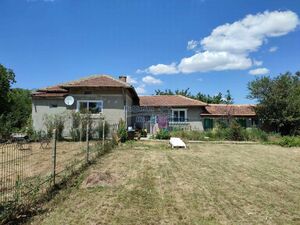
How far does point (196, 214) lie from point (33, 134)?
745 inches

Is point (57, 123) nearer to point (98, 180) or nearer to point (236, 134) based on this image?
point (236, 134)

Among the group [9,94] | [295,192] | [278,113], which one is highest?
[9,94]

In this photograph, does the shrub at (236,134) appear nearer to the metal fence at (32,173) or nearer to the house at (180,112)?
the house at (180,112)

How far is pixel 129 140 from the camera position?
21.3m

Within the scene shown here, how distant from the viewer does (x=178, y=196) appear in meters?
7.51

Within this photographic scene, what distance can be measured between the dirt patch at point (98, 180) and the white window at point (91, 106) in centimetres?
1431

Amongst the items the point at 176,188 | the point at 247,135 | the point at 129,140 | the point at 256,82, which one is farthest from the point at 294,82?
the point at 176,188

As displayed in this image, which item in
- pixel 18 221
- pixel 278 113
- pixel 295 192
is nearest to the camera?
pixel 18 221

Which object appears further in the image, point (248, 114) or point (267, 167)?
point (248, 114)

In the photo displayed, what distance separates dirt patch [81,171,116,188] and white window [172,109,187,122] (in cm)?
2208

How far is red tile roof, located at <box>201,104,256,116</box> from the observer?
3275 cm

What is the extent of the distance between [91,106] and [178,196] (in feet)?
56.2

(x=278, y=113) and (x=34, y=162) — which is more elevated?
(x=278, y=113)

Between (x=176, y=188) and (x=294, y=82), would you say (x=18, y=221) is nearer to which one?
(x=176, y=188)
